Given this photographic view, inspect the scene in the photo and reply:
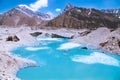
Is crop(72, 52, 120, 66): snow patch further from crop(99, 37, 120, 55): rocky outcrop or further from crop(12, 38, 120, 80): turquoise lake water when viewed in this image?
crop(99, 37, 120, 55): rocky outcrop

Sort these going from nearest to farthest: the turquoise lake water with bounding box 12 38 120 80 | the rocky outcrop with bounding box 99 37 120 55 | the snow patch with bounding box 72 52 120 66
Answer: the turquoise lake water with bounding box 12 38 120 80 → the snow patch with bounding box 72 52 120 66 → the rocky outcrop with bounding box 99 37 120 55

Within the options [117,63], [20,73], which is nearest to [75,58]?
[117,63]

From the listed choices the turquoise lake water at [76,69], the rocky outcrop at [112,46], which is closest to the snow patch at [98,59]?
the turquoise lake water at [76,69]

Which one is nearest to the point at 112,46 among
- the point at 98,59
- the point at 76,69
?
the point at 98,59

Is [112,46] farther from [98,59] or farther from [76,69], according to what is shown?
[76,69]

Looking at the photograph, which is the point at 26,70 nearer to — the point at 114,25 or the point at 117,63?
the point at 117,63

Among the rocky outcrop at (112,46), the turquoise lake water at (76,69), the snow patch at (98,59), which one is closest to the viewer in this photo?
the turquoise lake water at (76,69)

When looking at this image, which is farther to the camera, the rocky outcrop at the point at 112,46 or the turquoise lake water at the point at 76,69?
the rocky outcrop at the point at 112,46

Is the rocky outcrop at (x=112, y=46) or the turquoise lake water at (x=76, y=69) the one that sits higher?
the rocky outcrop at (x=112, y=46)

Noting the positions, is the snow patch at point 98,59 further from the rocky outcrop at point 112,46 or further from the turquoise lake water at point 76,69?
the rocky outcrop at point 112,46

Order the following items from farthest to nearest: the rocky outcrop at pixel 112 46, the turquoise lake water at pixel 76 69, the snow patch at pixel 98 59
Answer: the rocky outcrop at pixel 112 46
the snow patch at pixel 98 59
the turquoise lake water at pixel 76 69

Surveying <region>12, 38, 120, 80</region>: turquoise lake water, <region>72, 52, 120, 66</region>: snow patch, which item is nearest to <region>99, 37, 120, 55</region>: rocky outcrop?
<region>12, 38, 120, 80</region>: turquoise lake water
